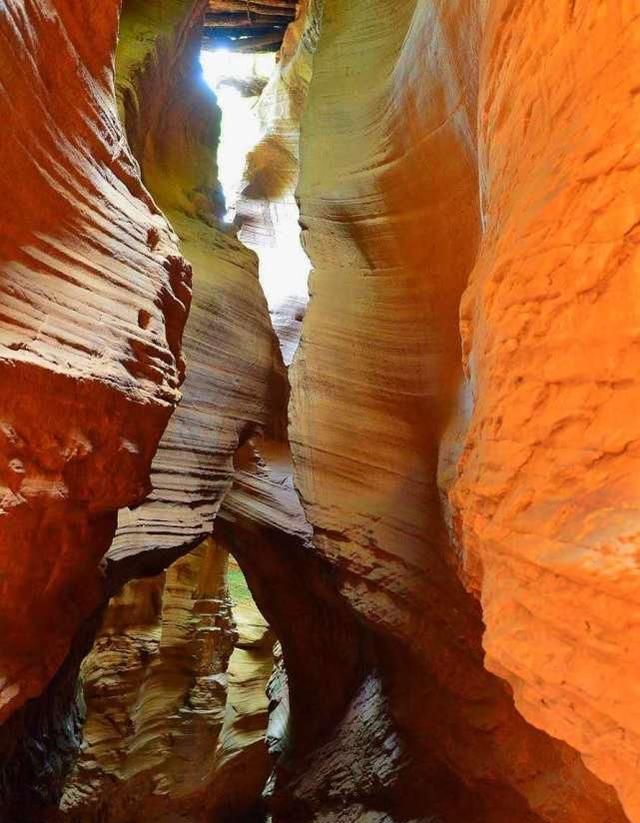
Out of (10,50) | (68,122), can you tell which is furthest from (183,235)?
(10,50)

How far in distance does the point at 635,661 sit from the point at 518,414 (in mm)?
689

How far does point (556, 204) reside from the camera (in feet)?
5.39

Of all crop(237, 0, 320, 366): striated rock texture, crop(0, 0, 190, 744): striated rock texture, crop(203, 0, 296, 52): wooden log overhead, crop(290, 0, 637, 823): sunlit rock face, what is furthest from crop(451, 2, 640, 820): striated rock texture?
crop(203, 0, 296, 52): wooden log overhead

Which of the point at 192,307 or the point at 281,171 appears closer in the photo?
the point at 192,307

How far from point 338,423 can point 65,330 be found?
2.72 meters

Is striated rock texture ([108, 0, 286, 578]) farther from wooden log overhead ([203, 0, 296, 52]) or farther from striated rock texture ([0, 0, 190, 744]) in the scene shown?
wooden log overhead ([203, 0, 296, 52])

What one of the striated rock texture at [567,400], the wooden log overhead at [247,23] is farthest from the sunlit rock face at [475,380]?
the wooden log overhead at [247,23]

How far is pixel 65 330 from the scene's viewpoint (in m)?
2.68

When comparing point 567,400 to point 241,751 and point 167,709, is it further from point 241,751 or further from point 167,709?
point 241,751

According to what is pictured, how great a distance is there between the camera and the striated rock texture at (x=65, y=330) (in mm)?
2529

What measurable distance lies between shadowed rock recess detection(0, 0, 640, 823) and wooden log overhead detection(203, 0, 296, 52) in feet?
0.70

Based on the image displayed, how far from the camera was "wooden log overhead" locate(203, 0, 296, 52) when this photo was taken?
376 inches

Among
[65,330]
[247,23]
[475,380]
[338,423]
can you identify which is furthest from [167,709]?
[247,23]

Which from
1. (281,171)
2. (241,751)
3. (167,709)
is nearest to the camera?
(167,709)
